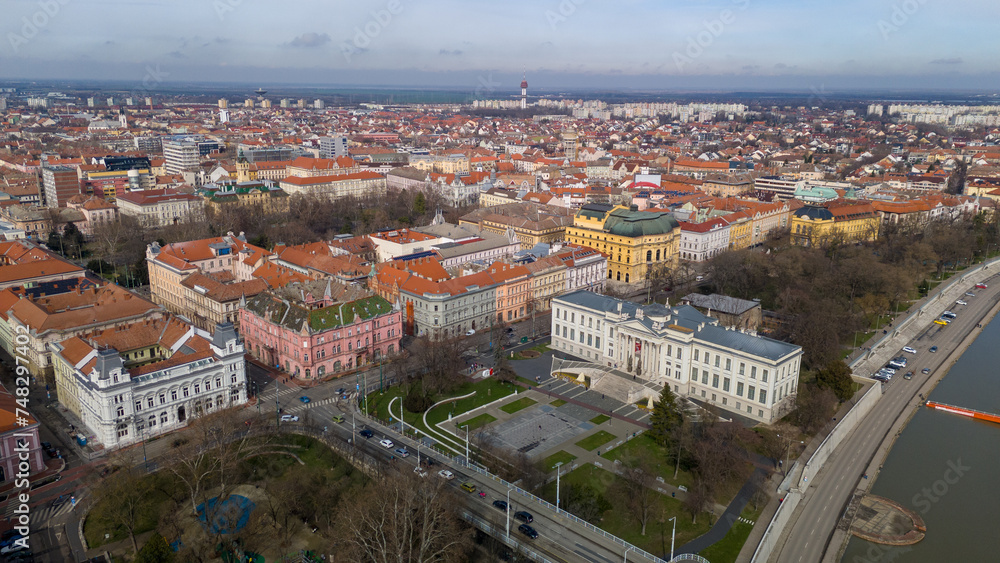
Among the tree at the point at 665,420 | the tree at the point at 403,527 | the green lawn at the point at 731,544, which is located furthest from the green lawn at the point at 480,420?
the green lawn at the point at 731,544

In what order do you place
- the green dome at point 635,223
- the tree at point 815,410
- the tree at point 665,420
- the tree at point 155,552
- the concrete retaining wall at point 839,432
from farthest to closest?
1. the green dome at point 635,223
2. the tree at point 815,410
3. the tree at point 665,420
4. the concrete retaining wall at point 839,432
5. the tree at point 155,552

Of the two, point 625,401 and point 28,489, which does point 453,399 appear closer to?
point 625,401

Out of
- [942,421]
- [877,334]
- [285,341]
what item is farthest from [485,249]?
[942,421]

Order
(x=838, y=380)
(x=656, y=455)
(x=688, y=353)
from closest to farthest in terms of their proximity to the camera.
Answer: (x=656, y=455)
(x=838, y=380)
(x=688, y=353)

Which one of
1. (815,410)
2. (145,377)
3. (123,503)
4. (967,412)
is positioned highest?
(145,377)

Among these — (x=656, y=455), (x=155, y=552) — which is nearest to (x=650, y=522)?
(x=656, y=455)

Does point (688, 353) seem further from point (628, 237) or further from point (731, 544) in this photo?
point (628, 237)

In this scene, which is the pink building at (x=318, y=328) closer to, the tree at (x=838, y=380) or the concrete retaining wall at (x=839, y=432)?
the concrete retaining wall at (x=839, y=432)
